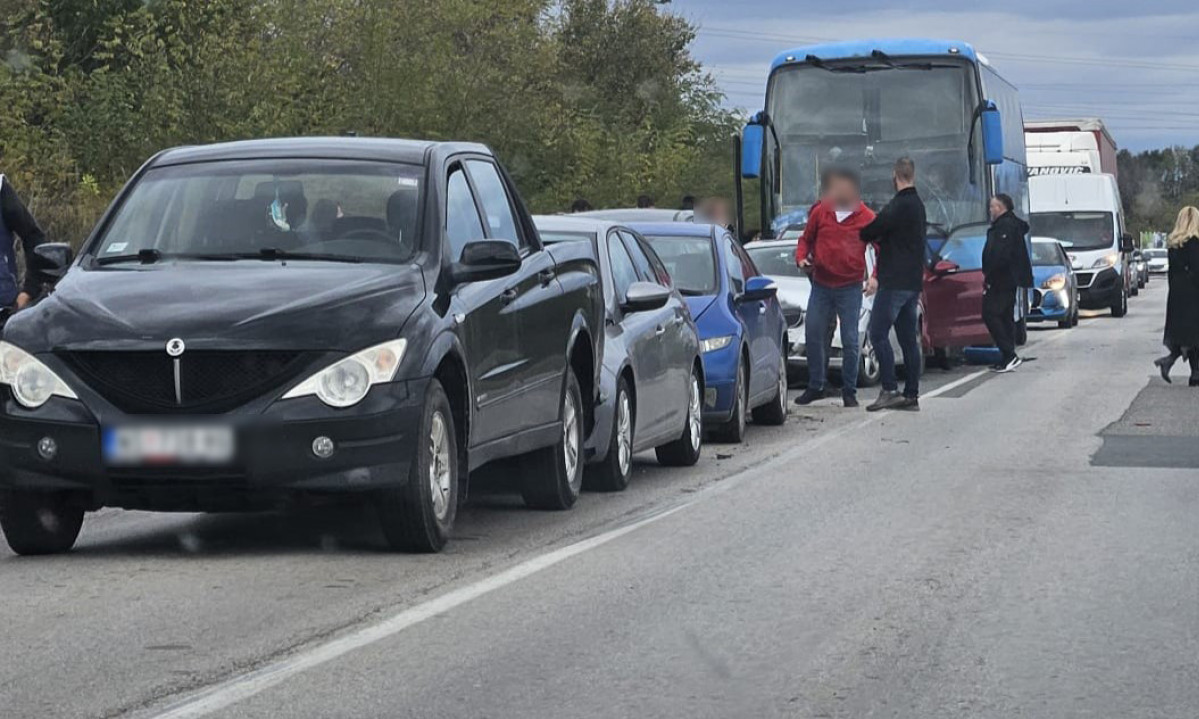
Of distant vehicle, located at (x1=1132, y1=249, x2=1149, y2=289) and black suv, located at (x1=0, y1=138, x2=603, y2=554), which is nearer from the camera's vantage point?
black suv, located at (x1=0, y1=138, x2=603, y2=554)

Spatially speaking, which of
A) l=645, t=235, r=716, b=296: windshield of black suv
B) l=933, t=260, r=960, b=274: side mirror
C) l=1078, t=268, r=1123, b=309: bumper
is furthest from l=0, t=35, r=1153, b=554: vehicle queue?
l=1078, t=268, r=1123, b=309: bumper

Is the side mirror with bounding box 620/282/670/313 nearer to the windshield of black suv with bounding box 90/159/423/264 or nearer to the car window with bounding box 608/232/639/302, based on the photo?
the car window with bounding box 608/232/639/302

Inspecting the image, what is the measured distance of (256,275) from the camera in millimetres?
9234

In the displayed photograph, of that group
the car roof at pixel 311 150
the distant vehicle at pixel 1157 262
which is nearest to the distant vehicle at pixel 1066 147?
the car roof at pixel 311 150

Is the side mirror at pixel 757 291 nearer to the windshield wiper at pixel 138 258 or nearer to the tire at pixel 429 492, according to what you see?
the tire at pixel 429 492

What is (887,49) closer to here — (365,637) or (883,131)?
A: (883,131)

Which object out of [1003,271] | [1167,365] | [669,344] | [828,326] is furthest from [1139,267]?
[669,344]

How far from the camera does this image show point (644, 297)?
40.6ft

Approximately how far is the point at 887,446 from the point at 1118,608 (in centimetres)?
713

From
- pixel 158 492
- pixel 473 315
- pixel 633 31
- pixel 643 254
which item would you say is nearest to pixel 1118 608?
pixel 473 315

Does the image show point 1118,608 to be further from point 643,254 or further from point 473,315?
point 643,254

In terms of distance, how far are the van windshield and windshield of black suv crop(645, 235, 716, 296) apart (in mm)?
30444

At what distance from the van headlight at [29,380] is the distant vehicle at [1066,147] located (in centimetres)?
4266

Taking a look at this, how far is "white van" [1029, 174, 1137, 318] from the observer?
150 feet
